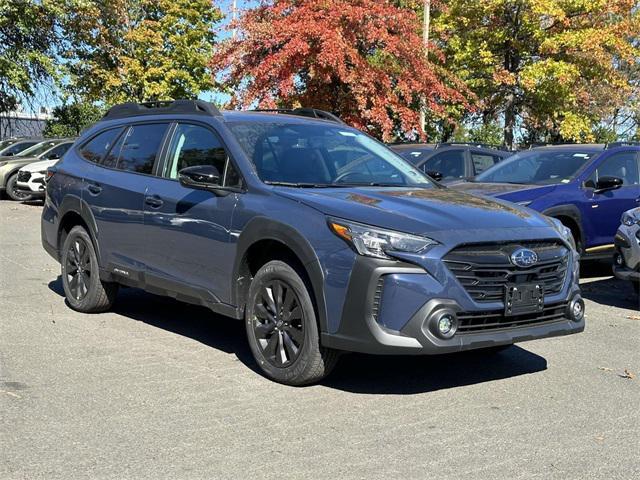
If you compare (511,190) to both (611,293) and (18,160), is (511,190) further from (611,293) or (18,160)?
(18,160)

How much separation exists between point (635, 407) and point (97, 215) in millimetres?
4548

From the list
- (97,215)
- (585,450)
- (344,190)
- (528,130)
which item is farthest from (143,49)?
(585,450)

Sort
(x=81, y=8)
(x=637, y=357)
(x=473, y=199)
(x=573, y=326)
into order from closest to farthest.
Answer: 1. (x=573, y=326)
2. (x=473, y=199)
3. (x=637, y=357)
4. (x=81, y=8)

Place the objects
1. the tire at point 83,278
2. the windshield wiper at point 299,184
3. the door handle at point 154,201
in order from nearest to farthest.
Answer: the windshield wiper at point 299,184 → the door handle at point 154,201 → the tire at point 83,278

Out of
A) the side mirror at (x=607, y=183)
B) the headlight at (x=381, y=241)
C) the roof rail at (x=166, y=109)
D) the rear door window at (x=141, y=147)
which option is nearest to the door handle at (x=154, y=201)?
the rear door window at (x=141, y=147)

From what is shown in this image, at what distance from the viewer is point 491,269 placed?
4730 mm

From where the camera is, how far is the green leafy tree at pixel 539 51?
70.7 ft

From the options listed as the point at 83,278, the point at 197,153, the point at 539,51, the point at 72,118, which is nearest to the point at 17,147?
the point at 72,118

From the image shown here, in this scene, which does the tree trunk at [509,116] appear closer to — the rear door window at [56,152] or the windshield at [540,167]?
the rear door window at [56,152]

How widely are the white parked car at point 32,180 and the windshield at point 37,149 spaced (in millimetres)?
2085

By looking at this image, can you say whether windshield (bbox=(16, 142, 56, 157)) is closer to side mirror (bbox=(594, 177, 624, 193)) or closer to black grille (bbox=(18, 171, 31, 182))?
black grille (bbox=(18, 171, 31, 182))

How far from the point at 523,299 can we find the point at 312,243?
1.34m

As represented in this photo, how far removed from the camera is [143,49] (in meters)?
30.0

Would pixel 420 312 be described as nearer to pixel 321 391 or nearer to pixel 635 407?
pixel 321 391
